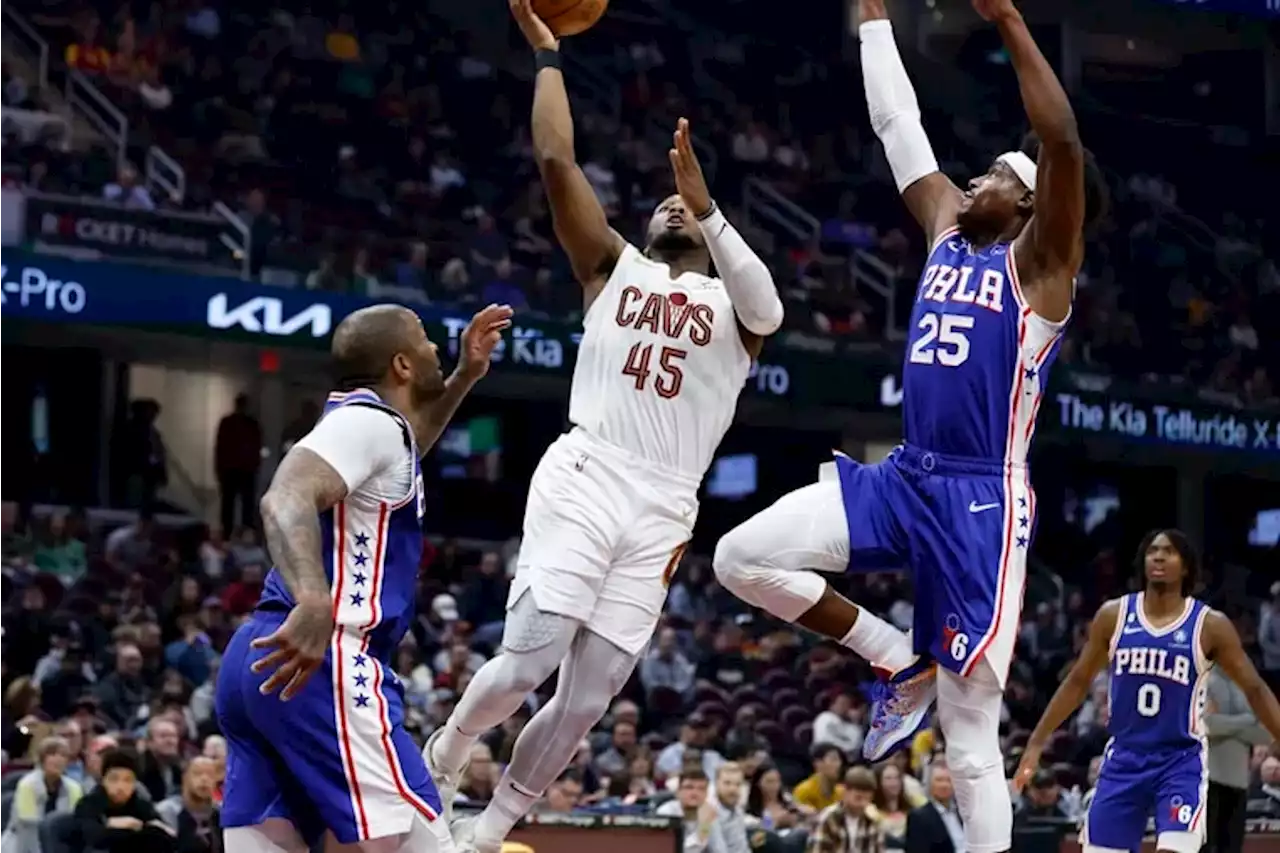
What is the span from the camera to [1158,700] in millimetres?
11242

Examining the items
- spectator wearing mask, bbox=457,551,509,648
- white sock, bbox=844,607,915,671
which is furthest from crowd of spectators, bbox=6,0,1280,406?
white sock, bbox=844,607,915,671

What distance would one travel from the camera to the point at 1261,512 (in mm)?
32875

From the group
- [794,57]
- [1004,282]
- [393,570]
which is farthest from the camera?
[794,57]

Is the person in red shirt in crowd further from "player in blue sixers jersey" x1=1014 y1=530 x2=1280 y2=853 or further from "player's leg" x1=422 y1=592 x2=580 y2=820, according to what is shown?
"player's leg" x1=422 y1=592 x2=580 y2=820

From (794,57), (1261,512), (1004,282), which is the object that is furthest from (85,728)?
(1261,512)

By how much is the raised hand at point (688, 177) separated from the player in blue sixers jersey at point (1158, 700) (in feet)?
12.4

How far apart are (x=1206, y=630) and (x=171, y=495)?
14985 millimetres

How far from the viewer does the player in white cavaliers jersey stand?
8.27 m

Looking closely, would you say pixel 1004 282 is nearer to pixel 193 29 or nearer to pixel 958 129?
pixel 193 29

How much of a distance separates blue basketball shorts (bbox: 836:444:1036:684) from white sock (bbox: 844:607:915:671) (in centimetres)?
29

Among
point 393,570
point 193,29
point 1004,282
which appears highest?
point 193,29

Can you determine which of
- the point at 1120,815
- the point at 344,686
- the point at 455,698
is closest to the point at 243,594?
the point at 455,698

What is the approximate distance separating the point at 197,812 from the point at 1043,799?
6.51 meters

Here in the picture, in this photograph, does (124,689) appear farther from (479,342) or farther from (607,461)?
(479,342)
